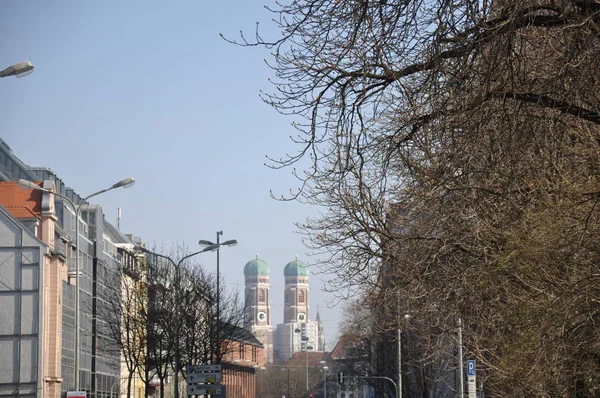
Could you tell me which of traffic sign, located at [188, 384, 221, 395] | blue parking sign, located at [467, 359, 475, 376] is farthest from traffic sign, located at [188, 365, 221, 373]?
blue parking sign, located at [467, 359, 475, 376]

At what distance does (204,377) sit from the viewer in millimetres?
40188

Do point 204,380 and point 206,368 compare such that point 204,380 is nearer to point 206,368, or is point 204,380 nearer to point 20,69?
point 206,368

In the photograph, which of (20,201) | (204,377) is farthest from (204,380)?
(20,201)

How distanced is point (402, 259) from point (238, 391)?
110 meters

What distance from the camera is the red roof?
190 ft

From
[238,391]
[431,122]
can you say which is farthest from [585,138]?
[238,391]

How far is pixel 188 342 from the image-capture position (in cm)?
5300

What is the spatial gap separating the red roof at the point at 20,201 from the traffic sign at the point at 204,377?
20.6 m

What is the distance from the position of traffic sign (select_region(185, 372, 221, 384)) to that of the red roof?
67.6ft

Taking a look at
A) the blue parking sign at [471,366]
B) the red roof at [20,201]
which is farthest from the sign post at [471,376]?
the red roof at [20,201]

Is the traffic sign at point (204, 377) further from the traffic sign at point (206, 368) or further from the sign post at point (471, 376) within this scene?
the sign post at point (471, 376)

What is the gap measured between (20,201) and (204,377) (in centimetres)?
2237

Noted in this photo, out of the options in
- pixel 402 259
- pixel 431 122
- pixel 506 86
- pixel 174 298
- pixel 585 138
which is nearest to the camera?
pixel 506 86

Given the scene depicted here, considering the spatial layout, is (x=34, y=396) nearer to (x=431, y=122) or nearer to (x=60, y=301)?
(x=60, y=301)
